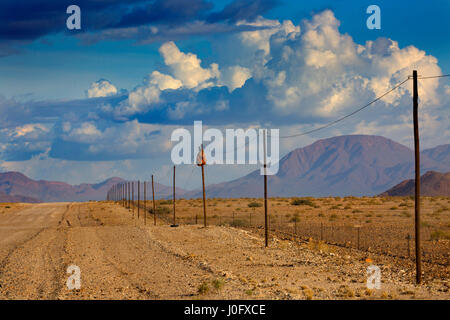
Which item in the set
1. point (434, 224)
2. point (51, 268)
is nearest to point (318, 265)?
point (51, 268)

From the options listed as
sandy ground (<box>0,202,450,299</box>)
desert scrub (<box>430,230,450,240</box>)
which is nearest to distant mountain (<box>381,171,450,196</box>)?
desert scrub (<box>430,230,450,240</box>)

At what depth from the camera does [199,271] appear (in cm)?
2422

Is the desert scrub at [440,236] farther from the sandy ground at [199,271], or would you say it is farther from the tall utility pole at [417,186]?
the tall utility pole at [417,186]

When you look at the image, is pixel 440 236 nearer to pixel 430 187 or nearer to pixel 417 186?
pixel 417 186

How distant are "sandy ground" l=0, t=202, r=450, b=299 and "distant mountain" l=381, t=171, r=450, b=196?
15055 centimetres

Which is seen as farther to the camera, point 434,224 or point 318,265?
point 434,224

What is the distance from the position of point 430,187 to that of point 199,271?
172 m

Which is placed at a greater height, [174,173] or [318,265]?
[174,173]

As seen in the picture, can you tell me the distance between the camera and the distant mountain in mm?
176500

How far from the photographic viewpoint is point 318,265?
26.4 m

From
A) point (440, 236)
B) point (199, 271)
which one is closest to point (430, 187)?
point (440, 236)
